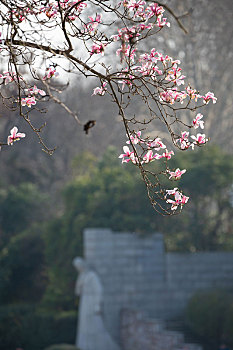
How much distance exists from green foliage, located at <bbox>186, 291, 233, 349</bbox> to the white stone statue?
1.48m

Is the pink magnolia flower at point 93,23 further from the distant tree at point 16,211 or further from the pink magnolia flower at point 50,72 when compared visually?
the distant tree at point 16,211

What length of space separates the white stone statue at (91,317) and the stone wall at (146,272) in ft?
0.99

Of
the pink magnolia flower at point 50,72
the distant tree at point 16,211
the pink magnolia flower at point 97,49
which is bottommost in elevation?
the pink magnolia flower at point 50,72

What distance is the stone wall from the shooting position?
38.1 ft

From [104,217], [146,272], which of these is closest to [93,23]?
[146,272]

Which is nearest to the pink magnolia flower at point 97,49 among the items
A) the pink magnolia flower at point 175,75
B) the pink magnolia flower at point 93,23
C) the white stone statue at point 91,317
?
the pink magnolia flower at point 93,23

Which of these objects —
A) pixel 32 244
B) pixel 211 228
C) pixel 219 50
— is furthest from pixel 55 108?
pixel 211 228

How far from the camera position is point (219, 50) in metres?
17.5

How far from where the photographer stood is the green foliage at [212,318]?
33.5 feet

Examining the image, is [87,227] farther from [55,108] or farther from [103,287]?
[55,108]

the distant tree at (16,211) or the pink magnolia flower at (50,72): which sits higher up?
the distant tree at (16,211)

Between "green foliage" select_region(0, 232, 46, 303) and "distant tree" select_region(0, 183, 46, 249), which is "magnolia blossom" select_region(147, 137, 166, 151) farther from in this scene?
"distant tree" select_region(0, 183, 46, 249)

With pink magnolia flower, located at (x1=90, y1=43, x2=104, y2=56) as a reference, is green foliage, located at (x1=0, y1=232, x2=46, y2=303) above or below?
below

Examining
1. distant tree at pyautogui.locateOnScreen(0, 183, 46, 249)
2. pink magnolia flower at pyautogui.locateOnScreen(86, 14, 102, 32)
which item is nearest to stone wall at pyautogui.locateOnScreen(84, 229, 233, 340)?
distant tree at pyautogui.locateOnScreen(0, 183, 46, 249)
